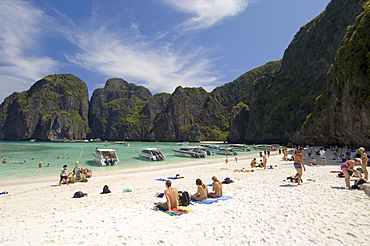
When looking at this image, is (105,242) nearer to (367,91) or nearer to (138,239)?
(138,239)

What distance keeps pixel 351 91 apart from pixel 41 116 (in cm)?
20825

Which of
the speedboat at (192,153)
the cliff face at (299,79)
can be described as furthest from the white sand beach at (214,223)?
the cliff face at (299,79)

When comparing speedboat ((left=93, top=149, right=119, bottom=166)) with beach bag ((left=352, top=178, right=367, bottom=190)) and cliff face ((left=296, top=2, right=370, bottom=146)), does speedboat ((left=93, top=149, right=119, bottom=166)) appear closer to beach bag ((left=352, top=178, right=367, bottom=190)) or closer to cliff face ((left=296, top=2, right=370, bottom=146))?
beach bag ((left=352, top=178, right=367, bottom=190))

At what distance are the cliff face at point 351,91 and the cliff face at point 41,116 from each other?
17986 centimetres

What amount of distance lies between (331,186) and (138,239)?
905 cm

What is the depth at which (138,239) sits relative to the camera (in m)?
4.93

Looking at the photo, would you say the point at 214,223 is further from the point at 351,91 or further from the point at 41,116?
the point at 41,116

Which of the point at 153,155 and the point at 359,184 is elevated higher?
the point at 359,184

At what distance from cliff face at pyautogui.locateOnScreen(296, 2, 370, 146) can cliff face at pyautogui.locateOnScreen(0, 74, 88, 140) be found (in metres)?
180

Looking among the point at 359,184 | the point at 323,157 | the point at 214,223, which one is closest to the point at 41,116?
the point at 323,157

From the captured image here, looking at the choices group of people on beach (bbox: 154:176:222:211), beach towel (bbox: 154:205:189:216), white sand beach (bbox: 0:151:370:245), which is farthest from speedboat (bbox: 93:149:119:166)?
beach towel (bbox: 154:205:189:216)

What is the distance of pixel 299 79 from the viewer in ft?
265

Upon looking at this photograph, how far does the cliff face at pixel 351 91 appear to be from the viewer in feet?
87.5

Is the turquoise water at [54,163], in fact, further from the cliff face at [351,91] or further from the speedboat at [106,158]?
the cliff face at [351,91]
